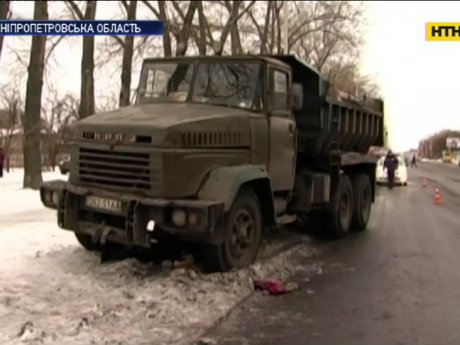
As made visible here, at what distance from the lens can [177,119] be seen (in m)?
8.00

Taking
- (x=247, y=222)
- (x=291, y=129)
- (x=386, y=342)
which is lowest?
(x=386, y=342)

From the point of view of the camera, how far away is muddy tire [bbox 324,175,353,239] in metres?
12.4

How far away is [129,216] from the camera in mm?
7703

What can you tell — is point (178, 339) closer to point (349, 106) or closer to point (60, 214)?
point (60, 214)

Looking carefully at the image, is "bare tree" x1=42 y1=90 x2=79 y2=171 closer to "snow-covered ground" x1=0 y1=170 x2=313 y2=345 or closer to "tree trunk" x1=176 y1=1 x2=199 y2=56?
"tree trunk" x1=176 y1=1 x2=199 y2=56

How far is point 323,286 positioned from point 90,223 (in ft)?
9.44

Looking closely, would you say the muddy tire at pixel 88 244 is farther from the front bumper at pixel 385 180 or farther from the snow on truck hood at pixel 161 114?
the front bumper at pixel 385 180

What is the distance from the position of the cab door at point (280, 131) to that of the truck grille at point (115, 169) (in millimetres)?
2170

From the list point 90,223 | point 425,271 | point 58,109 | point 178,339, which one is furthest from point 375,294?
point 58,109

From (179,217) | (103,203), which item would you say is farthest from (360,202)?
(103,203)

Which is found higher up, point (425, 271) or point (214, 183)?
point (214, 183)

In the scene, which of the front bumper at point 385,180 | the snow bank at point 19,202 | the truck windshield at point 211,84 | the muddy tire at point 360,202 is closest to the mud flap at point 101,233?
the truck windshield at point 211,84

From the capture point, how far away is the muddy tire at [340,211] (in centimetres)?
1239

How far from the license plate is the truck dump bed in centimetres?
391
